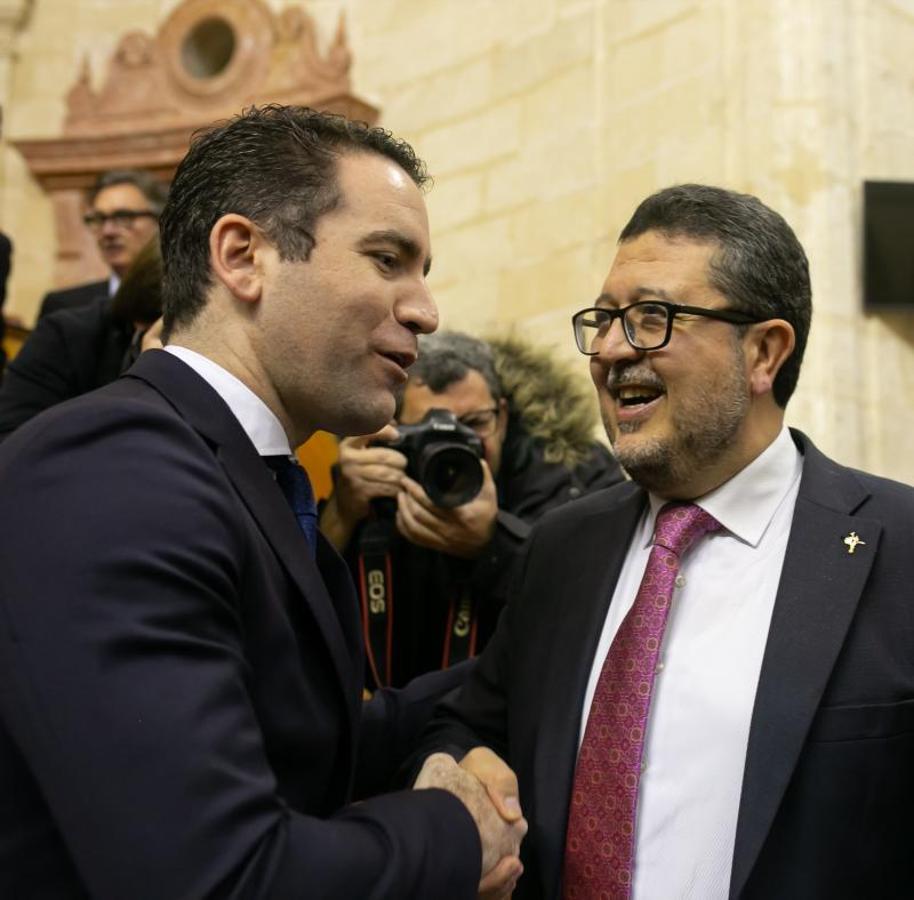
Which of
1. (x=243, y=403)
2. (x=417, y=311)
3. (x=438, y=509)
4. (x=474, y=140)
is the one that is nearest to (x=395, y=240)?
(x=417, y=311)

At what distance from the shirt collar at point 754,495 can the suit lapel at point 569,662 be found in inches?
3.6

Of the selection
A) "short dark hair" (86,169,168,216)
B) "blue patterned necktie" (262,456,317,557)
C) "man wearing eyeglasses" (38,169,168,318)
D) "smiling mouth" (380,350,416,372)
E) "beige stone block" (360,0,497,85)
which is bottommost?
"blue patterned necktie" (262,456,317,557)

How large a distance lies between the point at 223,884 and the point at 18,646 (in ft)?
0.97

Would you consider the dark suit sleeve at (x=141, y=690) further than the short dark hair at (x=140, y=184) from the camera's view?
No

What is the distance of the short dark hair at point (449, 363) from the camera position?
3242 mm

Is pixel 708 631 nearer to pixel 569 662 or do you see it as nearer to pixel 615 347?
pixel 569 662

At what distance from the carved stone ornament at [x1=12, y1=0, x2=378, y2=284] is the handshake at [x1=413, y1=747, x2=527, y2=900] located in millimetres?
6768

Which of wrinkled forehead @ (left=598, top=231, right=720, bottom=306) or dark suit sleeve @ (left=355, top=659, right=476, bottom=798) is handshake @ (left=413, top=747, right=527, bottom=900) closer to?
dark suit sleeve @ (left=355, top=659, right=476, bottom=798)

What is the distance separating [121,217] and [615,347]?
2667mm

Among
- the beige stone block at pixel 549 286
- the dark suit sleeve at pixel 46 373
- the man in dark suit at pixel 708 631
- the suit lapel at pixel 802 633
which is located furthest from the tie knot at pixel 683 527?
the beige stone block at pixel 549 286

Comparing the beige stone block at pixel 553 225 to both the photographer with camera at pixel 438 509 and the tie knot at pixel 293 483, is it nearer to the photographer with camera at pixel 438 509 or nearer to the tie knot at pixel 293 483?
the photographer with camera at pixel 438 509

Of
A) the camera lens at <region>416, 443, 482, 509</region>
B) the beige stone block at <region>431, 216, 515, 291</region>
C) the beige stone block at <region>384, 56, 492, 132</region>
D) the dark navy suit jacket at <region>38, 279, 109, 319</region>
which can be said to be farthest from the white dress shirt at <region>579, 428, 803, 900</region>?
the beige stone block at <region>384, 56, 492, 132</region>

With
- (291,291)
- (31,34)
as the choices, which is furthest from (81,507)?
(31,34)

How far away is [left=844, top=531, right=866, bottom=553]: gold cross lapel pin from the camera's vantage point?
201cm
